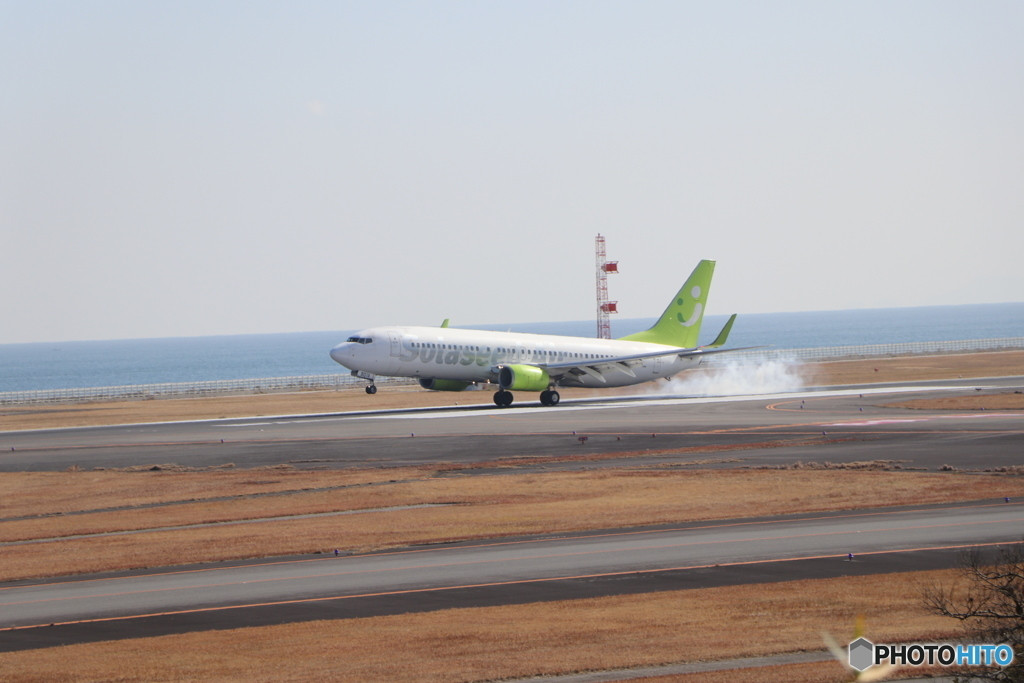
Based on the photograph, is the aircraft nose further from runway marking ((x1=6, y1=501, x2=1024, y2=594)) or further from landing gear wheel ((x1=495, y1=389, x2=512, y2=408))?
runway marking ((x1=6, y1=501, x2=1024, y2=594))

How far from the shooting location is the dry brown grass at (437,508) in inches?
1059

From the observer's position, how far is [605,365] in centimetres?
7569

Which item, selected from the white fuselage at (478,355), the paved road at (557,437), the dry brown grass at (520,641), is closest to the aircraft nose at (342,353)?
the white fuselage at (478,355)

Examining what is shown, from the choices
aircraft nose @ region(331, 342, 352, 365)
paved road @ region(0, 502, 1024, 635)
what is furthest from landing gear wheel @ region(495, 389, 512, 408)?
paved road @ region(0, 502, 1024, 635)

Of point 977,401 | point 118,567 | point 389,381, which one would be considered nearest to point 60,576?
point 118,567

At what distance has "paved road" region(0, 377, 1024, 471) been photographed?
4294 cm

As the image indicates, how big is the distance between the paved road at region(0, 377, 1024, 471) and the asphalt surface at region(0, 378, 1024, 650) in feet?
0.78

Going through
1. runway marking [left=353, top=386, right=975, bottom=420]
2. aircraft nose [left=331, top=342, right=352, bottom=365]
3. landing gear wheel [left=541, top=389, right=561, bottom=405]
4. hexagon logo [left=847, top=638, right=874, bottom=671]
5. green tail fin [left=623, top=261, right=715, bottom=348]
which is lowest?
hexagon logo [left=847, top=638, right=874, bottom=671]

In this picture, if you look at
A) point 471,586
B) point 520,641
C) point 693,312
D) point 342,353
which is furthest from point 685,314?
point 520,641

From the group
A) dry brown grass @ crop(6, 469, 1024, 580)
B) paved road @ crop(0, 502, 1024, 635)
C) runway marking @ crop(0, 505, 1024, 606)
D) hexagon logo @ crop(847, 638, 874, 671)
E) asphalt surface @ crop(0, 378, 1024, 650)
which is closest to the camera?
hexagon logo @ crop(847, 638, 874, 671)

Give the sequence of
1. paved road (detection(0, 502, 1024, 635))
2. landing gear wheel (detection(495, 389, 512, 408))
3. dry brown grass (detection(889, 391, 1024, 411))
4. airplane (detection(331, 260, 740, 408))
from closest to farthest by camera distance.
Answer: paved road (detection(0, 502, 1024, 635)) < dry brown grass (detection(889, 391, 1024, 411)) < airplane (detection(331, 260, 740, 408)) < landing gear wheel (detection(495, 389, 512, 408))

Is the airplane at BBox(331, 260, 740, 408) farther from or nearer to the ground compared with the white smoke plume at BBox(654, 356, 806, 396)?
farther from the ground

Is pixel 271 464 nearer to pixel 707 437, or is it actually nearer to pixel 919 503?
pixel 707 437

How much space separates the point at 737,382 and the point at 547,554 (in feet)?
219
